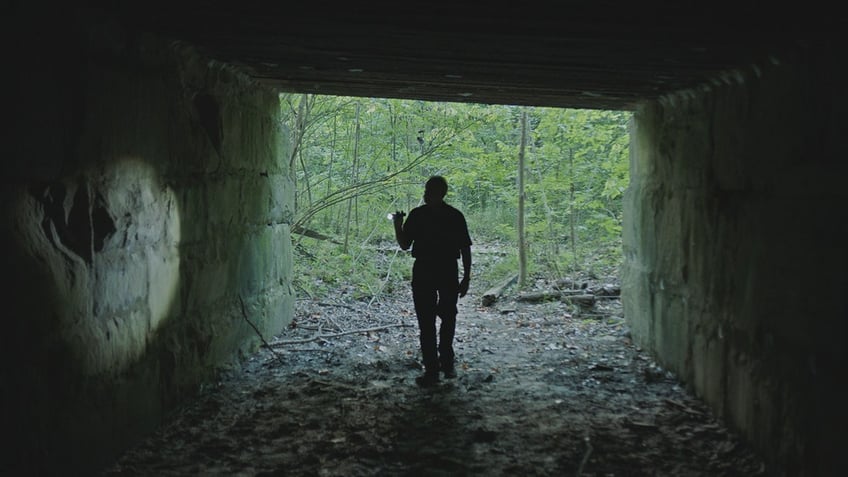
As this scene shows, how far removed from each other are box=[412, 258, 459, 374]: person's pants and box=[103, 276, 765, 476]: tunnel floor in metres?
0.37

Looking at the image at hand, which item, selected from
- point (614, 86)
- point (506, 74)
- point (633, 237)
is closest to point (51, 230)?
point (506, 74)

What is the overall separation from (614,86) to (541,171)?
27.5ft

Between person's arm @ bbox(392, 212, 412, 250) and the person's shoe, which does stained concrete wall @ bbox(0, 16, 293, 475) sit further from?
the person's shoe

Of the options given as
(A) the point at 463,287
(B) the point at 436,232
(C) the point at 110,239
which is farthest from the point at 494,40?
(C) the point at 110,239

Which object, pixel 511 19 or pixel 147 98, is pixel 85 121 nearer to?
pixel 147 98

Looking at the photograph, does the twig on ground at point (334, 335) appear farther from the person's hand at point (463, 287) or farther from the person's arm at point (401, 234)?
the person's hand at point (463, 287)

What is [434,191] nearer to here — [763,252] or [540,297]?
[763,252]

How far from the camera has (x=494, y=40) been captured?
171 inches

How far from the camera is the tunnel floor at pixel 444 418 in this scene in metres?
4.11

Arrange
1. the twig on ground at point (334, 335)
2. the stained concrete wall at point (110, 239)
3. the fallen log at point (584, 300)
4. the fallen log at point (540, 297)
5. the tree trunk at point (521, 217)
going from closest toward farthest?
the stained concrete wall at point (110, 239)
the twig on ground at point (334, 335)
the fallen log at point (584, 300)
the fallen log at point (540, 297)
the tree trunk at point (521, 217)

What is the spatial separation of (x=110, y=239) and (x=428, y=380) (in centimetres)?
312

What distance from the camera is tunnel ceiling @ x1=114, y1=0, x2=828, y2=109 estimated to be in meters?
3.53

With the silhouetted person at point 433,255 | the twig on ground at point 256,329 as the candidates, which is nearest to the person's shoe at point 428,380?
the silhouetted person at point 433,255

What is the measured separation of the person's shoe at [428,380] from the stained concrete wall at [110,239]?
6.01 ft
